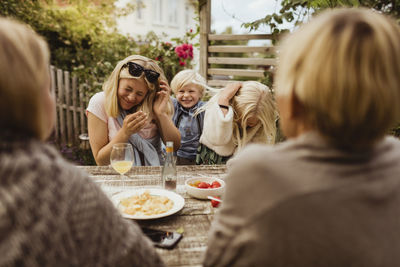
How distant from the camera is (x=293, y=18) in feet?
12.0

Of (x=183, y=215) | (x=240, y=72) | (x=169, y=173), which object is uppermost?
(x=240, y=72)

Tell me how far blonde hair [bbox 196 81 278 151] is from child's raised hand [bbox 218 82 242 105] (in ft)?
Result: 0.12

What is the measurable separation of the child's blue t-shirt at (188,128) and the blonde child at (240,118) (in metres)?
0.81

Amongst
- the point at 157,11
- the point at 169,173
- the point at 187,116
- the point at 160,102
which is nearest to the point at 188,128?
the point at 187,116

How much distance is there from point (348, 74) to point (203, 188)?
1203mm

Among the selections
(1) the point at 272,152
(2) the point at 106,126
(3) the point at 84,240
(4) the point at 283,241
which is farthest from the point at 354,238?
(2) the point at 106,126

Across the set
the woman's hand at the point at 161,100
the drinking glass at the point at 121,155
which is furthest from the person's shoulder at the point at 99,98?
the drinking glass at the point at 121,155

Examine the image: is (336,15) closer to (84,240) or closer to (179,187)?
(84,240)

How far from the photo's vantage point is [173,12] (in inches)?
583

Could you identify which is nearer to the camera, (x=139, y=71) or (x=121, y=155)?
(x=121, y=155)

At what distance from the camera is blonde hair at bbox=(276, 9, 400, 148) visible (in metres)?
0.73

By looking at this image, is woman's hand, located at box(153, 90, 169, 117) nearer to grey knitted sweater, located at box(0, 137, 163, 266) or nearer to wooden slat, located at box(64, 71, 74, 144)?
grey knitted sweater, located at box(0, 137, 163, 266)

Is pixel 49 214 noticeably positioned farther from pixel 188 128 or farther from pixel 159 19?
pixel 159 19

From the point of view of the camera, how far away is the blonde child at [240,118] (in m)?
2.45
